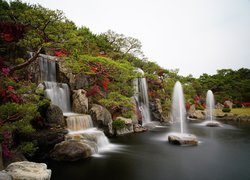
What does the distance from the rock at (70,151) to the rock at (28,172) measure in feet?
13.1

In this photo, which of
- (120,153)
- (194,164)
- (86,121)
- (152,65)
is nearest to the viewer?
(194,164)

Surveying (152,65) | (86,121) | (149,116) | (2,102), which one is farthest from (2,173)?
(152,65)

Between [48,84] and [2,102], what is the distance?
8249 millimetres

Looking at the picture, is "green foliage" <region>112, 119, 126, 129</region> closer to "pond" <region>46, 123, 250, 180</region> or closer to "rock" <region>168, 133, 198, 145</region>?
"pond" <region>46, 123, 250, 180</region>

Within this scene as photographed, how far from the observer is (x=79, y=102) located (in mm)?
17156

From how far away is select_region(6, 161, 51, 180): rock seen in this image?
18.7 feet

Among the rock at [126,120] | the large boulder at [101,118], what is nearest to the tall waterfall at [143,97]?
the rock at [126,120]

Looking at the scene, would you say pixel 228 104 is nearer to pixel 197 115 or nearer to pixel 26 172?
pixel 197 115

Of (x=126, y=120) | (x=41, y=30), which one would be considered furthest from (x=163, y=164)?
(x=126, y=120)

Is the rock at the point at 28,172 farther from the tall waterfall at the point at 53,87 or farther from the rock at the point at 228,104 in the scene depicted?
the rock at the point at 228,104

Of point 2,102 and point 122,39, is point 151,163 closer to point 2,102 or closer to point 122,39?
point 2,102

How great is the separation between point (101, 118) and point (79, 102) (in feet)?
7.99

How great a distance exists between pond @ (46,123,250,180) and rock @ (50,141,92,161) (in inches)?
17.1

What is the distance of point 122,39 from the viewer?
29406mm
